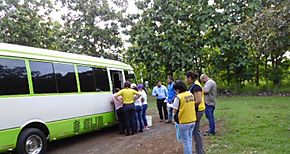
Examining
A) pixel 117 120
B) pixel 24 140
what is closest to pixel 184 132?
pixel 24 140

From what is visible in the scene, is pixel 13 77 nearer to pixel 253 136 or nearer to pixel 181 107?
pixel 181 107

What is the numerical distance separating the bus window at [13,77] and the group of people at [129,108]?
355 centimetres

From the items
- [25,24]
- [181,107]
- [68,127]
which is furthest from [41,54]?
[25,24]

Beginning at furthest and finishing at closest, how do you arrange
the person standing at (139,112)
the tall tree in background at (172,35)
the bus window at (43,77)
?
the tall tree in background at (172,35)
the person standing at (139,112)
the bus window at (43,77)

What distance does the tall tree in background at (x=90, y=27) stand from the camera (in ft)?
90.5

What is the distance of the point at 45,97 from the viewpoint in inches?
303

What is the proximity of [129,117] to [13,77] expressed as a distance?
4.40m

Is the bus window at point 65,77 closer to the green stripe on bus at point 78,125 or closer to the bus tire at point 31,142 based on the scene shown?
the green stripe on bus at point 78,125

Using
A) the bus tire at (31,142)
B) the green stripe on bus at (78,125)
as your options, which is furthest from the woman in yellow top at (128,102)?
the bus tire at (31,142)

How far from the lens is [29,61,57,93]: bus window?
24.8 ft

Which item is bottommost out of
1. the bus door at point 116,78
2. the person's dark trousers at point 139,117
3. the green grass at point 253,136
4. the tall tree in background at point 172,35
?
the green grass at point 253,136

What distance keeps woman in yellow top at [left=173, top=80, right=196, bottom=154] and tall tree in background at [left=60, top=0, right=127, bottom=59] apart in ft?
73.0

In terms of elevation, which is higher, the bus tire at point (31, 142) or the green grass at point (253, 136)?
the bus tire at point (31, 142)

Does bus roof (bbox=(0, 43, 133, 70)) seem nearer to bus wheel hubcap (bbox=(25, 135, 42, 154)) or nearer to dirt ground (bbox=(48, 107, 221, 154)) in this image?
bus wheel hubcap (bbox=(25, 135, 42, 154))
